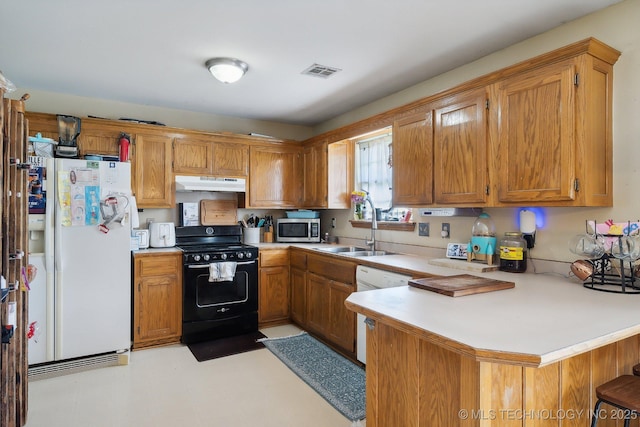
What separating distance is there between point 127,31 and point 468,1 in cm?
213

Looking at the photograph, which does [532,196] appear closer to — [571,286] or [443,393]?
[571,286]

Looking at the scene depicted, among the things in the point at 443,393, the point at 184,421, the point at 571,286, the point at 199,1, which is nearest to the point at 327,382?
the point at 184,421

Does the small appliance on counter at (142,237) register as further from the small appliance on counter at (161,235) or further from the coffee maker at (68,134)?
the coffee maker at (68,134)

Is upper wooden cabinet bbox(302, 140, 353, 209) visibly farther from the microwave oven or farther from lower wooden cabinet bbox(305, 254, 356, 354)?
lower wooden cabinet bbox(305, 254, 356, 354)

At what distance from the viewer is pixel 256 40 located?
249 cm

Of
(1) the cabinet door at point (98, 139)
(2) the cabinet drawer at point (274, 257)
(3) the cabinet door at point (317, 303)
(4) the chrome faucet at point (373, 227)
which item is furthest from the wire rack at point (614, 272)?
(1) the cabinet door at point (98, 139)

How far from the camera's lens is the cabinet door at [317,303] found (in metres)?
3.48

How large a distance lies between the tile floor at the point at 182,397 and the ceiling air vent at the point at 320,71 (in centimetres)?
250

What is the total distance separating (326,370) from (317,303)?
0.78m

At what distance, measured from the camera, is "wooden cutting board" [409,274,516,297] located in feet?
5.76

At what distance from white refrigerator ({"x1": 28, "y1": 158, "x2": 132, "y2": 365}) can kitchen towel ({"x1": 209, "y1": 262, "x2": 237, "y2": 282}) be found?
74 centimetres

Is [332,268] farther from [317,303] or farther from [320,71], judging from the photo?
[320,71]

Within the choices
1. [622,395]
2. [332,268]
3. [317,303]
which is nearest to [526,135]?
[622,395]

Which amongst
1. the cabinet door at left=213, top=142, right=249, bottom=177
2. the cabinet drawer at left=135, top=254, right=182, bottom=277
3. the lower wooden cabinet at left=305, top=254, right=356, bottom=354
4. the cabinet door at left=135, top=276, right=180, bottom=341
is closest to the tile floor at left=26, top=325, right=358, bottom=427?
the cabinet door at left=135, top=276, right=180, bottom=341
